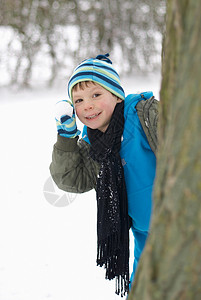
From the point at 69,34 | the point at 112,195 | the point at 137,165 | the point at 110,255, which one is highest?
the point at 69,34

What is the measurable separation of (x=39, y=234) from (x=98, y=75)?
1.98 m

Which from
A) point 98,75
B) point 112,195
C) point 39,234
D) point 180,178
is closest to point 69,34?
point 39,234

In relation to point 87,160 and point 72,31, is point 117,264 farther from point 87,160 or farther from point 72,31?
point 72,31

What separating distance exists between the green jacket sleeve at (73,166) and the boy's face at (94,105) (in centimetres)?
14

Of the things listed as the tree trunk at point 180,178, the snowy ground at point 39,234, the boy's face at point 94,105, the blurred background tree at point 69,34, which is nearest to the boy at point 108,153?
the boy's face at point 94,105

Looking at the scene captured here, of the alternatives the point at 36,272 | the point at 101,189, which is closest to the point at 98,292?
the point at 36,272

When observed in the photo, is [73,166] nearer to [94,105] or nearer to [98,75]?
[94,105]

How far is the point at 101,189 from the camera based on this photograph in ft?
6.72

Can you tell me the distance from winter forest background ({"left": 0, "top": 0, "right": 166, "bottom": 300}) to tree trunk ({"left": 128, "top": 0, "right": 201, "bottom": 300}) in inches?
78.0

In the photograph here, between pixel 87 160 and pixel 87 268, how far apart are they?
48.8 inches

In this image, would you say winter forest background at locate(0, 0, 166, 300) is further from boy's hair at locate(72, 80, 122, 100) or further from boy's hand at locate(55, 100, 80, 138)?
boy's hair at locate(72, 80, 122, 100)

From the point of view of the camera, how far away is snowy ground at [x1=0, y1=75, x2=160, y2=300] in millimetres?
2830

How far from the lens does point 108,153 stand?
6.53 feet

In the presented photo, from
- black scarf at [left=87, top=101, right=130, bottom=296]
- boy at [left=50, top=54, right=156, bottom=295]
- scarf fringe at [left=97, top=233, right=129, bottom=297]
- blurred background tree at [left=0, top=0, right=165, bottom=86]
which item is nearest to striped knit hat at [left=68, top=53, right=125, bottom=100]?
boy at [left=50, top=54, right=156, bottom=295]
